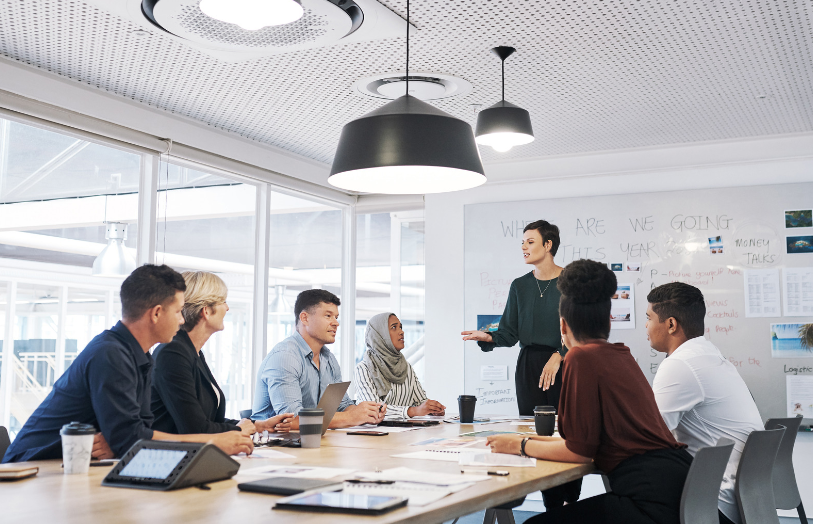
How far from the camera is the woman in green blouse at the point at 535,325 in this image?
3.65 m

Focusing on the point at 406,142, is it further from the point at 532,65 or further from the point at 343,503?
the point at 532,65

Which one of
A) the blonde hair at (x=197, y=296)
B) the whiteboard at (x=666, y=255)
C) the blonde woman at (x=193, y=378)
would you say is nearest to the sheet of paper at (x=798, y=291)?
the whiteboard at (x=666, y=255)

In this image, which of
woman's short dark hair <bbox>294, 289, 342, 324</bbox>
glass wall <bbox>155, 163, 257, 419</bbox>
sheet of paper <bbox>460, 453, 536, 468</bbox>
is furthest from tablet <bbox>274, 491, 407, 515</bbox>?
glass wall <bbox>155, 163, 257, 419</bbox>

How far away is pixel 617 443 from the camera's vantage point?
6.54 feet

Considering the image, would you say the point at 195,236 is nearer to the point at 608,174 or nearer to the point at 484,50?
the point at 484,50

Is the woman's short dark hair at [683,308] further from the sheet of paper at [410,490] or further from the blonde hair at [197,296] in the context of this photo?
the blonde hair at [197,296]

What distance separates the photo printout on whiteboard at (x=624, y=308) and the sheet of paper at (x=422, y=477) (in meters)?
3.47

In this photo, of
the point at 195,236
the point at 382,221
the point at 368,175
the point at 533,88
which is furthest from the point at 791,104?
the point at 195,236

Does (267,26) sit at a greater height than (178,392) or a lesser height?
greater

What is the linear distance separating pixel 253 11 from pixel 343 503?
1.66 m

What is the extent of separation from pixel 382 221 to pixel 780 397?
3178 mm

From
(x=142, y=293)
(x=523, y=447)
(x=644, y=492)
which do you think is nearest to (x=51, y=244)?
(x=142, y=293)

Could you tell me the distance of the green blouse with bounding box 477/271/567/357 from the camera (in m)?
3.68

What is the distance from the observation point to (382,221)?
6254 millimetres
